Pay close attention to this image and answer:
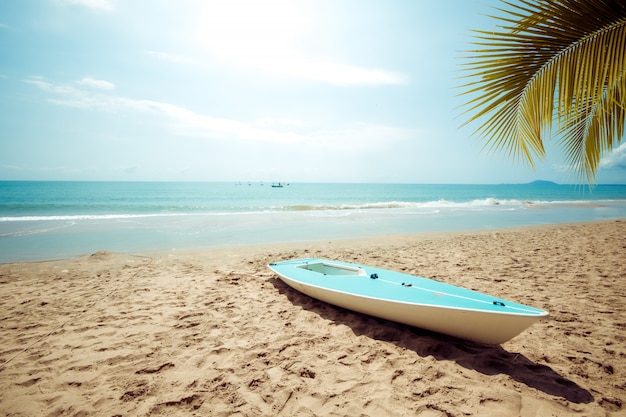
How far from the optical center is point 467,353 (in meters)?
2.95

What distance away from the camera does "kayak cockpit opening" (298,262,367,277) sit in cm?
479

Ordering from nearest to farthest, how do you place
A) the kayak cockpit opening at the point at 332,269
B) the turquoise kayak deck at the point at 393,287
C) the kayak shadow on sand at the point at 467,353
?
1. the kayak shadow on sand at the point at 467,353
2. the turquoise kayak deck at the point at 393,287
3. the kayak cockpit opening at the point at 332,269

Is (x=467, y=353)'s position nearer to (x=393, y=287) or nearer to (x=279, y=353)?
(x=393, y=287)

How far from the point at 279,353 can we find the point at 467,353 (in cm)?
201

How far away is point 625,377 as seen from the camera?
2.58 m

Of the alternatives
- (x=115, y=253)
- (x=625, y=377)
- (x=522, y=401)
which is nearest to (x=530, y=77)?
(x=522, y=401)

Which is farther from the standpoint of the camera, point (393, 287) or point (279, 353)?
point (393, 287)

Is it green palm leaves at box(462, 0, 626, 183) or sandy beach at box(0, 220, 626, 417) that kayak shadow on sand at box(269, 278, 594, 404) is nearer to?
sandy beach at box(0, 220, 626, 417)

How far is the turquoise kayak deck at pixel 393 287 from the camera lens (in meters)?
2.92

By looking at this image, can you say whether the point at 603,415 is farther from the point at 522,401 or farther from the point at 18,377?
the point at 18,377

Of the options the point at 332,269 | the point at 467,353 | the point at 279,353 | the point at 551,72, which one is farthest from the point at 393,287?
the point at 551,72

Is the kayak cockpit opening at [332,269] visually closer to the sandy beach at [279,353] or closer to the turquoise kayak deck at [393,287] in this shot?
the turquoise kayak deck at [393,287]

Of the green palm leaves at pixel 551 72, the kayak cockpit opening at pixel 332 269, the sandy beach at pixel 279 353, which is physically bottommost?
the sandy beach at pixel 279 353

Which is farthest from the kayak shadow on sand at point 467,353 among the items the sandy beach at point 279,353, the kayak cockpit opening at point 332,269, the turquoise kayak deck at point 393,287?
the kayak cockpit opening at point 332,269
